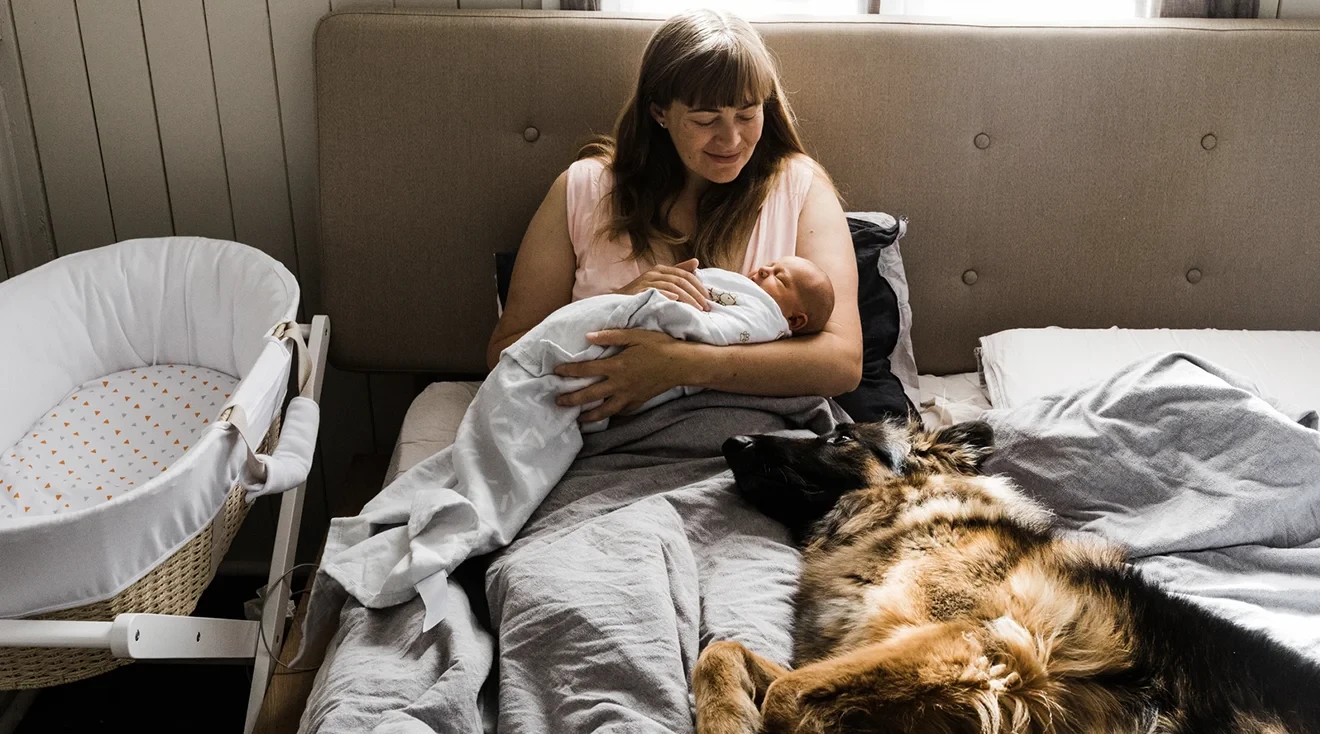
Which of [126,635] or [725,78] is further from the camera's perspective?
[725,78]

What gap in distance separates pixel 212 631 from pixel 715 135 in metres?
1.13

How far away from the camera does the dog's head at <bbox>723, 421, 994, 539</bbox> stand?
1.55 m

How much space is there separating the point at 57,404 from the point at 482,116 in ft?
3.08

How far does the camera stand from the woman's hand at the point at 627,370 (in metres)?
1.67

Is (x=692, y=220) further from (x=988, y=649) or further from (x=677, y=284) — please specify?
(x=988, y=649)

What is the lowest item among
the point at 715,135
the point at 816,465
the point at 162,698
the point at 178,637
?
the point at 162,698

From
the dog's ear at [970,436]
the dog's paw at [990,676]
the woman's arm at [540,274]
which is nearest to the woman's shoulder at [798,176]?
the woman's arm at [540,274]

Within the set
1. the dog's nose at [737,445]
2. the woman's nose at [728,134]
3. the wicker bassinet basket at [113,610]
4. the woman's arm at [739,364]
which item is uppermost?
the woman's nose at [728,134]

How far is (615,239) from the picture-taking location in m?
1.93

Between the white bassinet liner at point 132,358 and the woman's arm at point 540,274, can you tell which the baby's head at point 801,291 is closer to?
the woman's arm at point 540,274

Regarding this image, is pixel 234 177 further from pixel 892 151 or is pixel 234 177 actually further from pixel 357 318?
pixel 892 151

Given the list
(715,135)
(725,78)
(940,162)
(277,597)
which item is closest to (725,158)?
(715,135)

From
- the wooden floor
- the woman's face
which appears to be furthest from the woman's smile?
the wooden floor

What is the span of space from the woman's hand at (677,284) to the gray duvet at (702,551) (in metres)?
0.16
